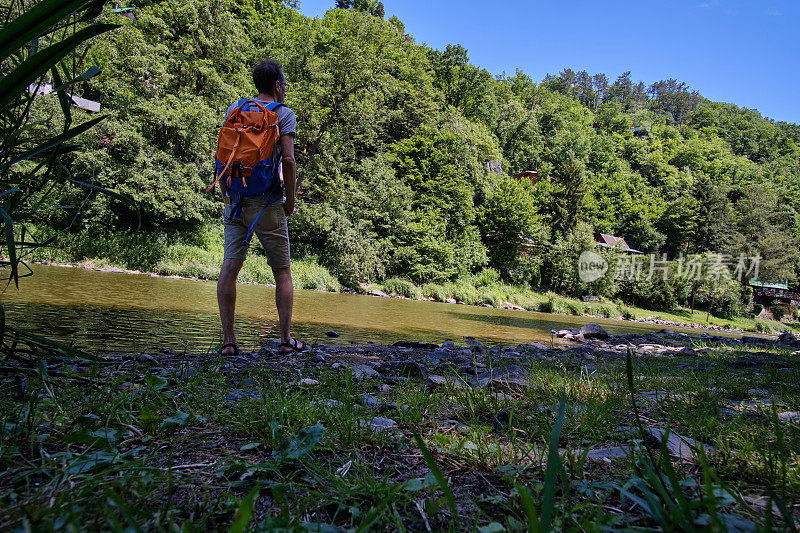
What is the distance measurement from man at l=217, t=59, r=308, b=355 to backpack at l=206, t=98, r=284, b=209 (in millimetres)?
101

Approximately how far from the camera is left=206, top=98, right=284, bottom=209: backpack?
3.09 meters

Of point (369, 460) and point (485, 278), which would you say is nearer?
point (369, 460)

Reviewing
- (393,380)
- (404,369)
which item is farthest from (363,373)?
(404,369)

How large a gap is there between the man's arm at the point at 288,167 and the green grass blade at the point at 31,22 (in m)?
2.57

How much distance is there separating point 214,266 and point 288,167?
16.2 meters

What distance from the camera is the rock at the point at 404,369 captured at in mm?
2748

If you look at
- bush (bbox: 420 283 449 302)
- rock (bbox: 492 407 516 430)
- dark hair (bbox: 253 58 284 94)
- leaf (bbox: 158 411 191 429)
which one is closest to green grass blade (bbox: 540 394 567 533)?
rock (bbox: 492 407 516 430)

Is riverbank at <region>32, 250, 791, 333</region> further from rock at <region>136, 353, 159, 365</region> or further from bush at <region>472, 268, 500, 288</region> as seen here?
rock at <region>136, 353, 159, 365</region>

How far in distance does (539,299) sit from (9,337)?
32.2 m

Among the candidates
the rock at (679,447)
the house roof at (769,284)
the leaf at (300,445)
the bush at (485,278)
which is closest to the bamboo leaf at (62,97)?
the leaf at (300,445)

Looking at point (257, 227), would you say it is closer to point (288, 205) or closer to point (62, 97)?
point (288, 205)

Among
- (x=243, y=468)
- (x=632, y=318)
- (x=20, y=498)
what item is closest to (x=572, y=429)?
(x=243, y=468)

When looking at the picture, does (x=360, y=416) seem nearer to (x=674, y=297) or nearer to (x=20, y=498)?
(x=20, y=498)

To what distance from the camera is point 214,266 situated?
17.7m
